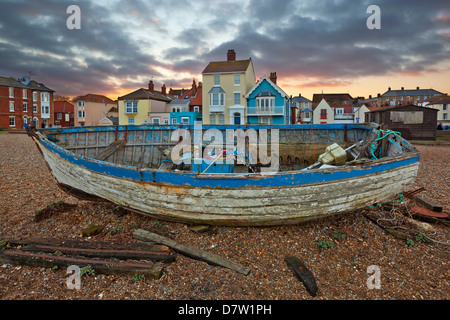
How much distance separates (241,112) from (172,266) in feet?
97.9

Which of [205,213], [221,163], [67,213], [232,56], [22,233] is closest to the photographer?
[205,213]

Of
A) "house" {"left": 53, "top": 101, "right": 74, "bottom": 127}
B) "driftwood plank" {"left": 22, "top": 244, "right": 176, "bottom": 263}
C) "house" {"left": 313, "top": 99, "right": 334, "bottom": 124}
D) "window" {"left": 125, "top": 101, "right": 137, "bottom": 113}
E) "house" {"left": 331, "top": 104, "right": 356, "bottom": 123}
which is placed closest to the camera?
"driftwood plank" {"left": 22, "top": 244, "right": 176, "bottom": 263}

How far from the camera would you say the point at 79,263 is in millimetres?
4445

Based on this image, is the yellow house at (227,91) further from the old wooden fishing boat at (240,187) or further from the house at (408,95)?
the house at (408,95)

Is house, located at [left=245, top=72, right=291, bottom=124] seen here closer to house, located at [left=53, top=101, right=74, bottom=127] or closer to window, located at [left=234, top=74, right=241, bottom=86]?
window, located at [left=234, top=74, right=241, bottom=86]

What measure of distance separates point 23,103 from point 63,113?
14.6 meters

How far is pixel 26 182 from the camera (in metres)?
10.2

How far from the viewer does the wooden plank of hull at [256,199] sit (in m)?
5.20

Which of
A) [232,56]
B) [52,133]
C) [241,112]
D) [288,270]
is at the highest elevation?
[232,56]

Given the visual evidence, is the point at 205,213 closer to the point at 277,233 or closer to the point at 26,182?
the point at 277,233

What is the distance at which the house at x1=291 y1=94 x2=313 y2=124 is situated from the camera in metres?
52.8

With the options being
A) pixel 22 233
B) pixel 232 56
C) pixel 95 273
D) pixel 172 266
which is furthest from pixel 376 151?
pixel 232 56

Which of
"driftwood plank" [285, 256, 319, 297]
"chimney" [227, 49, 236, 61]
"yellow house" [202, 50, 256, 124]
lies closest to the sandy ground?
"driftwood plank" [285, 256, 319, 297]

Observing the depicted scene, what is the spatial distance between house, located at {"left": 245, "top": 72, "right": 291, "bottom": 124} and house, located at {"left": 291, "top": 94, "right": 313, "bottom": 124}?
21.2m
